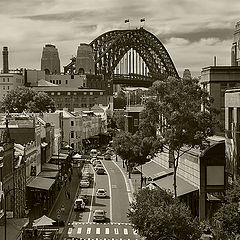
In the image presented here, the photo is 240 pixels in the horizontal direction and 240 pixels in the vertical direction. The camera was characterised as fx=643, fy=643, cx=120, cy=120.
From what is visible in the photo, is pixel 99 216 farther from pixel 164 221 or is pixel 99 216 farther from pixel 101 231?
pixel 164 221

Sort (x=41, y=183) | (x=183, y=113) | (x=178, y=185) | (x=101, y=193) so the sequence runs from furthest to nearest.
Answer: (x=101, y=193), (x=41, y=183), (x=178, y=185), (x=183, y=113)

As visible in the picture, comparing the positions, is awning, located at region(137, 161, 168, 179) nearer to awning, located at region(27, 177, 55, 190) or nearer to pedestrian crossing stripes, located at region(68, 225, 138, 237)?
awning, located at region(27, 177, 55, 190)

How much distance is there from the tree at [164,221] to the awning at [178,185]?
15802 millimetres

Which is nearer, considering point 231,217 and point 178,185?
point 231,217

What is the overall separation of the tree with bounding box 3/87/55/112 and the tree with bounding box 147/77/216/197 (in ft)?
341

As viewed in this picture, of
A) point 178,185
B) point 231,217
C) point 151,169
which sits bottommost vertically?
point 151,169

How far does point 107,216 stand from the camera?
6234 cm

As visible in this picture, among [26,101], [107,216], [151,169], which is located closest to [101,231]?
[107,216]

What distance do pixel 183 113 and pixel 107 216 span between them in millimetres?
A: 13938

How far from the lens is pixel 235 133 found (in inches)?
2138

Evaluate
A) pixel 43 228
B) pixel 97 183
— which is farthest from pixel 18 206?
pixel 97 183

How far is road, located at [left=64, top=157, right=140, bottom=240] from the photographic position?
53.2 meters

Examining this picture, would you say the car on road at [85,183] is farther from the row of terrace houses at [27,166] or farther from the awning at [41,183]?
the awning at [41,183]

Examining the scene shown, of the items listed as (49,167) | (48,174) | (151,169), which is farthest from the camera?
(49,167)
